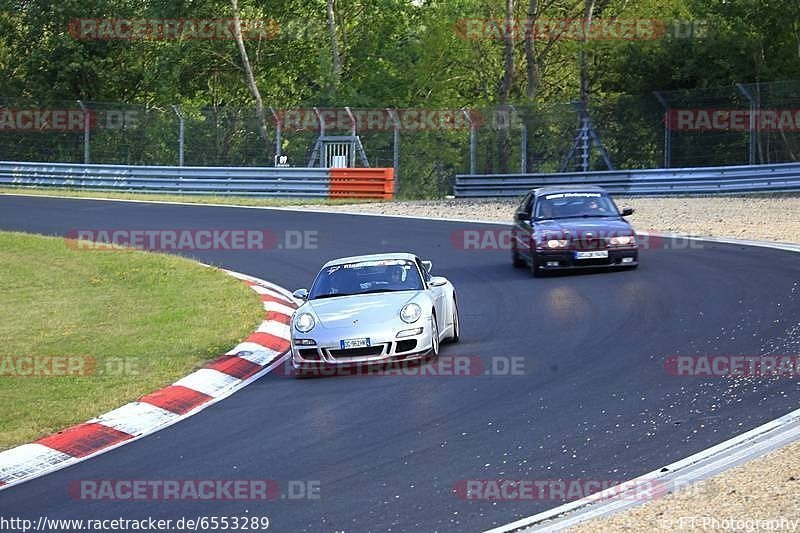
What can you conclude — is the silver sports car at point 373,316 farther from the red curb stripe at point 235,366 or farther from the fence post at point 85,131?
the fence post at point 85,131

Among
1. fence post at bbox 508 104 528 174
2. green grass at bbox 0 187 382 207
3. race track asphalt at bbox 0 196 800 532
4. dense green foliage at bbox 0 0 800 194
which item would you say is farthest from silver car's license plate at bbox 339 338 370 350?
dense green foliage at bbox 0 0 800 194

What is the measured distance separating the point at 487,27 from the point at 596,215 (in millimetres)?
27630

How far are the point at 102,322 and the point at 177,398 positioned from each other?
4.61m

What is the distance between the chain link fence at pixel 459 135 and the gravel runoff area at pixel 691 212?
2.61m

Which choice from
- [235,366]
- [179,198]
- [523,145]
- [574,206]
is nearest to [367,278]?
[235,366]

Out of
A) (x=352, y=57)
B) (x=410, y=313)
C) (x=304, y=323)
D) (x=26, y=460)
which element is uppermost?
(x=352, y=57)

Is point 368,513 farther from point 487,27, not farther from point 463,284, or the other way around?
point 487,27

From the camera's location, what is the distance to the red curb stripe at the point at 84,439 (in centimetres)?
995

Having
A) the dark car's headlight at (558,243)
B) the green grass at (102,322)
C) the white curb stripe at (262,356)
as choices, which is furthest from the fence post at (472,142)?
the white curb stripe at (262,356)

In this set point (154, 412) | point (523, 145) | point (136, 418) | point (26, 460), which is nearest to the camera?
point (26, 460)

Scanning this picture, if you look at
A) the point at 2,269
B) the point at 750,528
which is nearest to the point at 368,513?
the point at 750,528

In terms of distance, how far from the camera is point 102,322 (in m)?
16.0

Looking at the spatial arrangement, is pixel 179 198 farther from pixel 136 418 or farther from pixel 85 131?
pixel 136 418

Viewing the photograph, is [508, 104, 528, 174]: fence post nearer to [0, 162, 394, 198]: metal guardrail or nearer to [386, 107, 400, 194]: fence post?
[386, 107, 400, 194]: fence post
